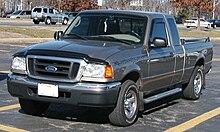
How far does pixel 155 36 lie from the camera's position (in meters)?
8.05

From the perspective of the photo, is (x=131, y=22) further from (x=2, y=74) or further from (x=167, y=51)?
(x=2, y=74)

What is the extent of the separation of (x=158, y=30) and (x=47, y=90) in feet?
8.71

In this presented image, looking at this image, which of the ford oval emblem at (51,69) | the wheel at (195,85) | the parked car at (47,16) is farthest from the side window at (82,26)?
the parked car at (47,16)

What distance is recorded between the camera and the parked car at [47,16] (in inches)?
1951

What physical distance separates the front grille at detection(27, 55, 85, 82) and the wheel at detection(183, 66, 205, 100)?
3756 mm

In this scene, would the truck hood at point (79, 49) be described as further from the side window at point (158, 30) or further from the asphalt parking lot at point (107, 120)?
the asphalt parking lot at point (107, 120)

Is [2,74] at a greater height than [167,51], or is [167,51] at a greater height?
[167,51]

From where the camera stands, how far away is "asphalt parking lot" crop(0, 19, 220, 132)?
22.6ft

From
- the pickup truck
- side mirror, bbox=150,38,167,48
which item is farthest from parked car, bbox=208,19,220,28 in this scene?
side mirror, bbox=150,38,167,48

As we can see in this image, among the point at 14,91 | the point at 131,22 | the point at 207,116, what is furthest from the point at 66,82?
the point at 207,116

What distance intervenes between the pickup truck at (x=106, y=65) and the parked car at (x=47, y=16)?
41762 millimetres

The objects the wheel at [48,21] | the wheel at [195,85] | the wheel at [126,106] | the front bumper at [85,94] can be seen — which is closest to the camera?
the front bumper at [85,94]

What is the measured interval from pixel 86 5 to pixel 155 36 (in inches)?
2725

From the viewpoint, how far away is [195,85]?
9789 millimetres
